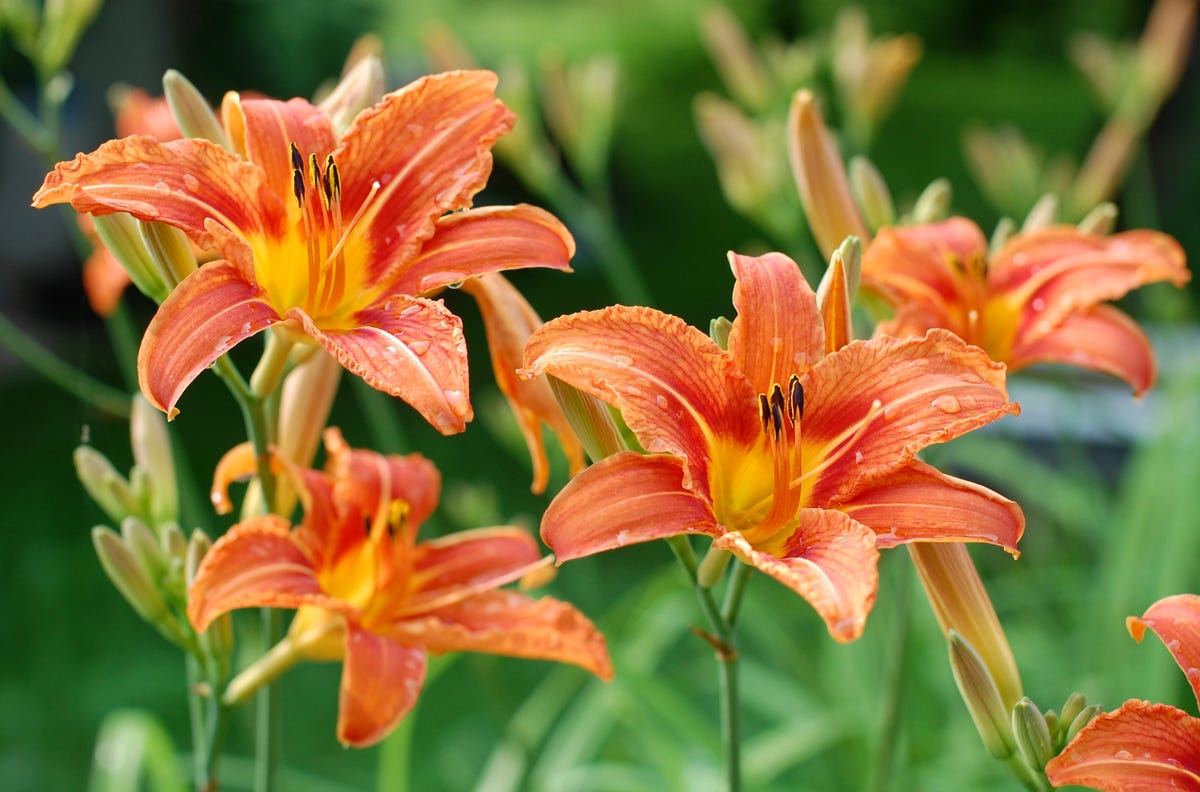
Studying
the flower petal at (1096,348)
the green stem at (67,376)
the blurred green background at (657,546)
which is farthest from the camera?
the blurred green background at (657,546)

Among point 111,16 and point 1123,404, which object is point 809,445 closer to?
point 1123,404

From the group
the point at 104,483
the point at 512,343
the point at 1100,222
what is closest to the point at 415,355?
the point at 512,343

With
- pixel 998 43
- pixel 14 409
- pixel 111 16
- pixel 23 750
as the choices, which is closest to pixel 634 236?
pixel 998 43

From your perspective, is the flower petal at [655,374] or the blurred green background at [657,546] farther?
the blurred green background at [657,546]

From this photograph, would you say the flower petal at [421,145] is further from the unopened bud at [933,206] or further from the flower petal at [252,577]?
the unopened bud at [933,206]

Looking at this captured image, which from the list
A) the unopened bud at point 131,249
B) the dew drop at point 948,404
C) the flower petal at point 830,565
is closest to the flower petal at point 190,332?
the unopened bud at point 131,249

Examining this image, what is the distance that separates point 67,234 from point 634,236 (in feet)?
14.9

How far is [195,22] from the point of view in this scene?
6770 millimetres

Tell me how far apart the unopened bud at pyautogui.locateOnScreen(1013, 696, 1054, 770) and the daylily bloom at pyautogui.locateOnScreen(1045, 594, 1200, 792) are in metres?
0.07

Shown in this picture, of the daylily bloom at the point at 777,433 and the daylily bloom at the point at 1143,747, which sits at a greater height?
the daylily bloom at the point at 777,433

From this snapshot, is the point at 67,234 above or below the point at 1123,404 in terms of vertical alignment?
above

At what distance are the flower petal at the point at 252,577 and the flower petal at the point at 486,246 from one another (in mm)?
203

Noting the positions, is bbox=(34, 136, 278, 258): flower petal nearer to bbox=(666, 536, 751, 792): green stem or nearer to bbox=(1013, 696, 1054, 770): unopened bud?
bbox=(666, 536, 751, 792): green stem

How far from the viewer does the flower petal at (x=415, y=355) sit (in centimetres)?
67
